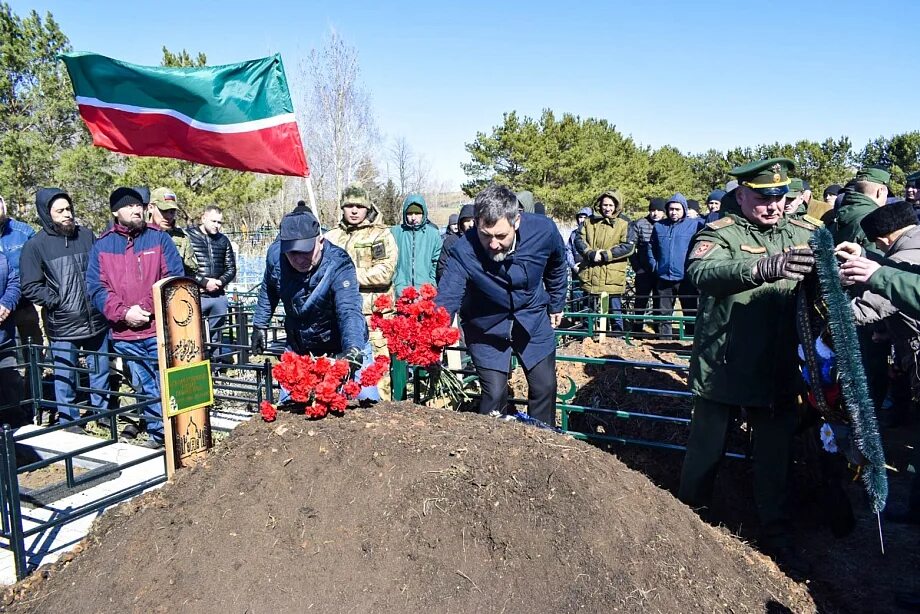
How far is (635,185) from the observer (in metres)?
42.9

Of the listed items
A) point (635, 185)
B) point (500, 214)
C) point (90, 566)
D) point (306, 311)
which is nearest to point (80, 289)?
point (306, 311)

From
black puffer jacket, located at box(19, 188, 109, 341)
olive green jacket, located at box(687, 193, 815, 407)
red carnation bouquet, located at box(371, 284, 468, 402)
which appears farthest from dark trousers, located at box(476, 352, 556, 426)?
black puffer jacket, located at box(19, 188, 109, 341)

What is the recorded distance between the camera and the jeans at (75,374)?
6.24 metres

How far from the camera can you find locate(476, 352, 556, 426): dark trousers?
4.59 m

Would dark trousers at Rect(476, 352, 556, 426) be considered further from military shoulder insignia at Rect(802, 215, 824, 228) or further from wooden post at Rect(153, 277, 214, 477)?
military shoulder insignia at Rect(802, 215, 824, 228)

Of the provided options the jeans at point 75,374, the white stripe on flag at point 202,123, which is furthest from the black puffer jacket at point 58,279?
the white stripe on flag at point 202,123

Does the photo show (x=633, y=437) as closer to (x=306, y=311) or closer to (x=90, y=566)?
(x=306, y=311)

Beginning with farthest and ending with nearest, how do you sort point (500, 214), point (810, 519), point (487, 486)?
point (810, 519)
point (500, 214)
point (487, 486)

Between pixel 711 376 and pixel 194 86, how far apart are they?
466 cm

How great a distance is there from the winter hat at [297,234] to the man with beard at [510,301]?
0.90 meters

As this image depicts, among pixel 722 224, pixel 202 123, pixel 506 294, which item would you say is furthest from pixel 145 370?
pixel 722 224

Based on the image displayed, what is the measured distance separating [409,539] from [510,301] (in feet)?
6.51

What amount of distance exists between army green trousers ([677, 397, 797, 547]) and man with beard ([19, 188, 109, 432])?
5.09 metres

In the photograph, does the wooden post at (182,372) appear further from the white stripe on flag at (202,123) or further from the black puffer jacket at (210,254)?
the black puffer jacket at (210,254)
